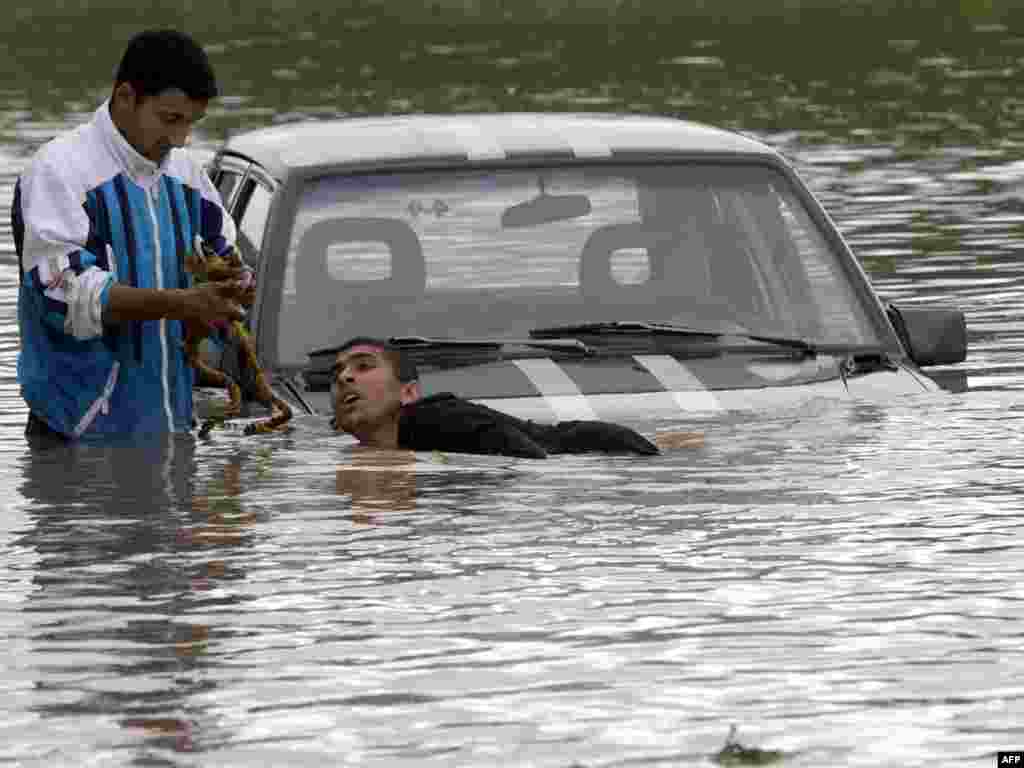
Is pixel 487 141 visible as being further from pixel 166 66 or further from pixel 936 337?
pixel 936 337

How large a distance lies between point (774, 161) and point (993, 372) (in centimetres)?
297

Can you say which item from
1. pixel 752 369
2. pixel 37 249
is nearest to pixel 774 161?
pixel 752 369

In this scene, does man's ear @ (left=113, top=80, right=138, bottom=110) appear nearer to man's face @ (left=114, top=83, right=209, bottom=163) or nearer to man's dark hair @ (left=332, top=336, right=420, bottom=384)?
man's face @ (left=114, top=83, right=209, bottom=163)

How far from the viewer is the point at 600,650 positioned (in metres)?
7.61

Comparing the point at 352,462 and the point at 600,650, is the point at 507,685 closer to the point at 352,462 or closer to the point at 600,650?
the point at 600,650

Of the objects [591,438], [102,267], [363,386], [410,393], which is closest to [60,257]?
[102,267]

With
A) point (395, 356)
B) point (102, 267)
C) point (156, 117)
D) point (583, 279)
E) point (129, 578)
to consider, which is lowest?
point (129, 578)

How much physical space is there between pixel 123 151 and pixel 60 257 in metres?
0.36

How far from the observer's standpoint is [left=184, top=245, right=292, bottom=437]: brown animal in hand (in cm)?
957

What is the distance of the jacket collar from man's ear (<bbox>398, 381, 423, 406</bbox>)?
3.14 ft

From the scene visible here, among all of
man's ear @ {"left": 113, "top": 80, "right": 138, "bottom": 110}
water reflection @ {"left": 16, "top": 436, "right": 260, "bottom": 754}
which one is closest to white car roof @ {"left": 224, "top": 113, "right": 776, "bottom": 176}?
man's ear @ {"left": 113, "top": 80, "right": 138, "bottom": 110}

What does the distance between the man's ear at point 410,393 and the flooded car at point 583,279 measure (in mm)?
37

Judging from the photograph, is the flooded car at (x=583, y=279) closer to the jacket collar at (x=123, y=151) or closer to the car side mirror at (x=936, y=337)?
the car side mirror at (x=936, y=337)

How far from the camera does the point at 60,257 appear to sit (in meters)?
9.59
